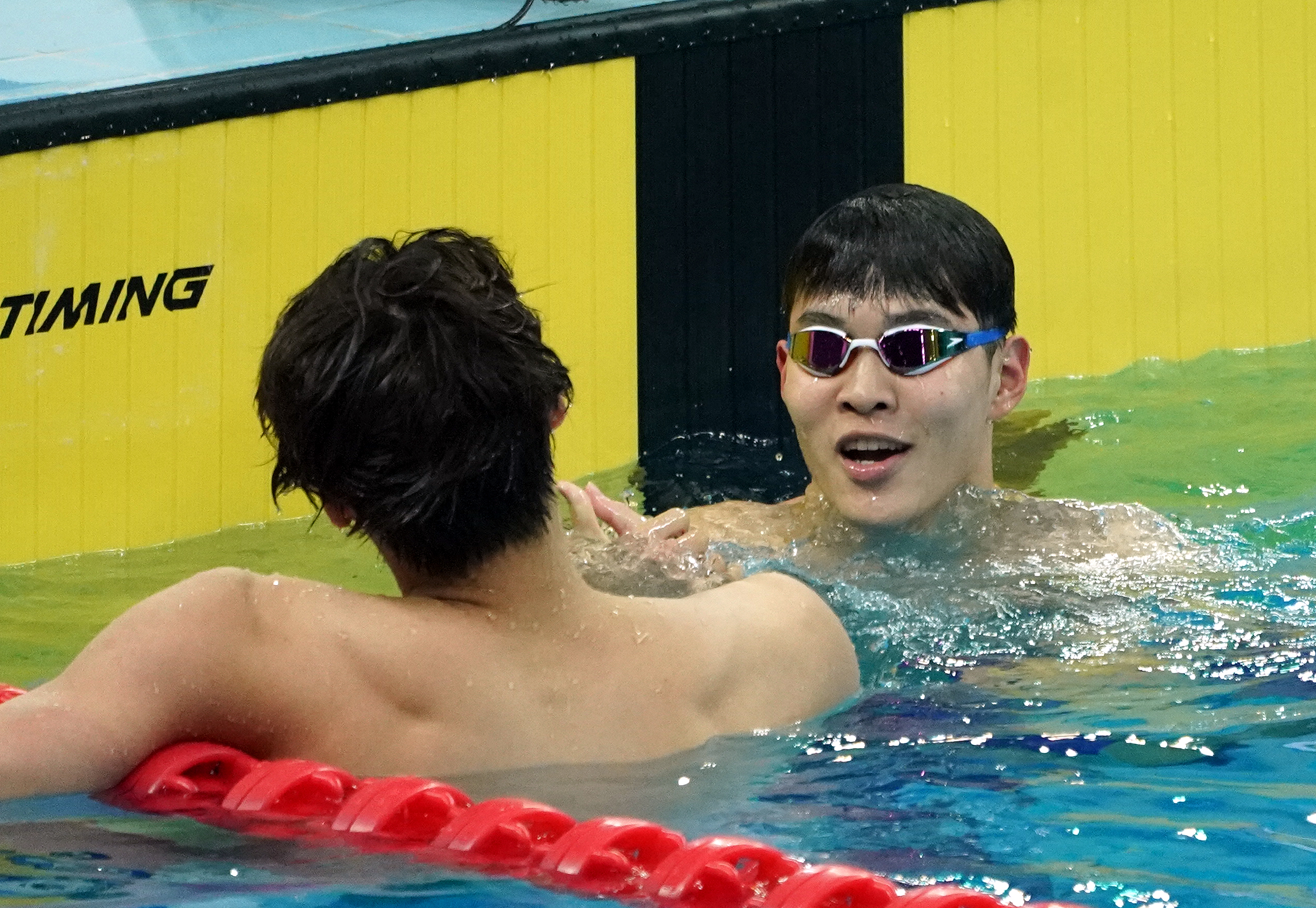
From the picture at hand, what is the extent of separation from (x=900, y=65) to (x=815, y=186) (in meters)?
0.43

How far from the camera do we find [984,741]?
2.36 meters

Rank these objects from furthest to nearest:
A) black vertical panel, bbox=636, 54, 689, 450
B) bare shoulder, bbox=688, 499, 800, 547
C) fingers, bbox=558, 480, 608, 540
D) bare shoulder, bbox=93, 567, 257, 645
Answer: black vertical panel, bbox=636, 54, 689, 450 → bare shoulder, bbox=688, 499, 800, 547 → fingers, bbox=558, 480, 608, 540 → bare shoulder, bbox=93, 567, 257, 645

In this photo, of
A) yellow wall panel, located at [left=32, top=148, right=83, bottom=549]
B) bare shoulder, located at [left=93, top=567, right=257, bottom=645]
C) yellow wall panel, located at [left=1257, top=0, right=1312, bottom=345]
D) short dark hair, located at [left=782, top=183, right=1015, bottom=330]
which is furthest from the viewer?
yellow wall panel, located at [left=1257, top=0, right=1312, bottom=345]

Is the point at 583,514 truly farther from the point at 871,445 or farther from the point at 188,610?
the point at 188,610

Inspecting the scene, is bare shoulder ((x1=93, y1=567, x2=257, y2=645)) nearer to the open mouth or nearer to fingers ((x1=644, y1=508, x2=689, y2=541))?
fingers ((x1=644, y1=508, x2=689, y2=541))

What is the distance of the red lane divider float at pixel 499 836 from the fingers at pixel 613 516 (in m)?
1.10

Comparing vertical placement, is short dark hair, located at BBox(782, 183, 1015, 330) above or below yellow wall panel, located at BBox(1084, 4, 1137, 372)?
below

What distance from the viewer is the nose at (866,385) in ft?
10.4

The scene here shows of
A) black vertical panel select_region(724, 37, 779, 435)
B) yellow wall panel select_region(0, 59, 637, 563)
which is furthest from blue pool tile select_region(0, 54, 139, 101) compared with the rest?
black vertical panel select_region(724, 37, 779, 435)

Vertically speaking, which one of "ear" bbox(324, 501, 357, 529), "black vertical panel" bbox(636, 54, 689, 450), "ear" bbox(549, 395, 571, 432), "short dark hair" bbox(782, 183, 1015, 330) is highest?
"black vertical panel" bbox(636, 54, 689, 450)

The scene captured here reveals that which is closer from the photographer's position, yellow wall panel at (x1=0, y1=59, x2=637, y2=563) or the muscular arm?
the muscular arm

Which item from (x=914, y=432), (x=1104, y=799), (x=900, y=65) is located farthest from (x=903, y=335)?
(x=900, y=65)

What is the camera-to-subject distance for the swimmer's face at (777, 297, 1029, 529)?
3.21 m

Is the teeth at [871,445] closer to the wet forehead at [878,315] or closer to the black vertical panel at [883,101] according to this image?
the wet forehead at [878,315]
